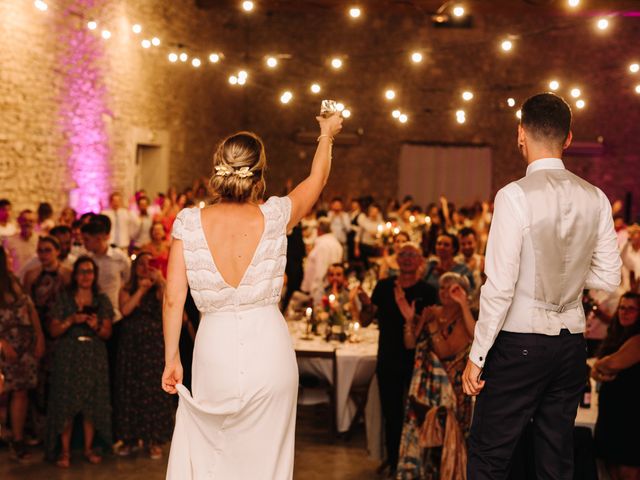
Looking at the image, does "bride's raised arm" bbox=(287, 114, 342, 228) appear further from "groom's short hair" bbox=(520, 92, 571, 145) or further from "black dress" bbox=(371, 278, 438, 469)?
"black dress" bbox=(371, 278, 438, 469)

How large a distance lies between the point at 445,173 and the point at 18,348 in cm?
1533

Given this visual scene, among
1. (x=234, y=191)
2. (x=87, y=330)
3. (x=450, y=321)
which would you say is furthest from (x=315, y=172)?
(x=87, y=330)

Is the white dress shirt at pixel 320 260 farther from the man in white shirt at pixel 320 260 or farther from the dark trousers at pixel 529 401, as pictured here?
the dark trousers at pixel 529 401

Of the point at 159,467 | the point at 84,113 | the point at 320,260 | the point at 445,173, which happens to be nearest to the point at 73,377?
the point at 159,467

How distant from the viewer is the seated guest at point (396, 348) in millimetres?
5227

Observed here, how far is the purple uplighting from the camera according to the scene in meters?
11.4

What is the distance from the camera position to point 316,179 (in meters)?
3.01

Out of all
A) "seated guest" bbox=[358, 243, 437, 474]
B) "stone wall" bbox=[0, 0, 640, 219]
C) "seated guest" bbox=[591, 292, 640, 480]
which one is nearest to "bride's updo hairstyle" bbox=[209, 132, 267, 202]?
"seated guest" bbox=[591, 292, 640, 480]

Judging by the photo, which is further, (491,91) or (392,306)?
(491,91)

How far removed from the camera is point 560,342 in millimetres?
2633

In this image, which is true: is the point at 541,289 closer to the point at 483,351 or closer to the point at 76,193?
the point at 483,351

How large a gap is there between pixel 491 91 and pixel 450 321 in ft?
51.2

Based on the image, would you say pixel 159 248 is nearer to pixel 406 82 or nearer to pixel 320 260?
pixel 320 260

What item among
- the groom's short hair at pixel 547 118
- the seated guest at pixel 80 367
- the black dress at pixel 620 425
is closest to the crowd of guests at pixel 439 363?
the black dress at pixel 620 425
